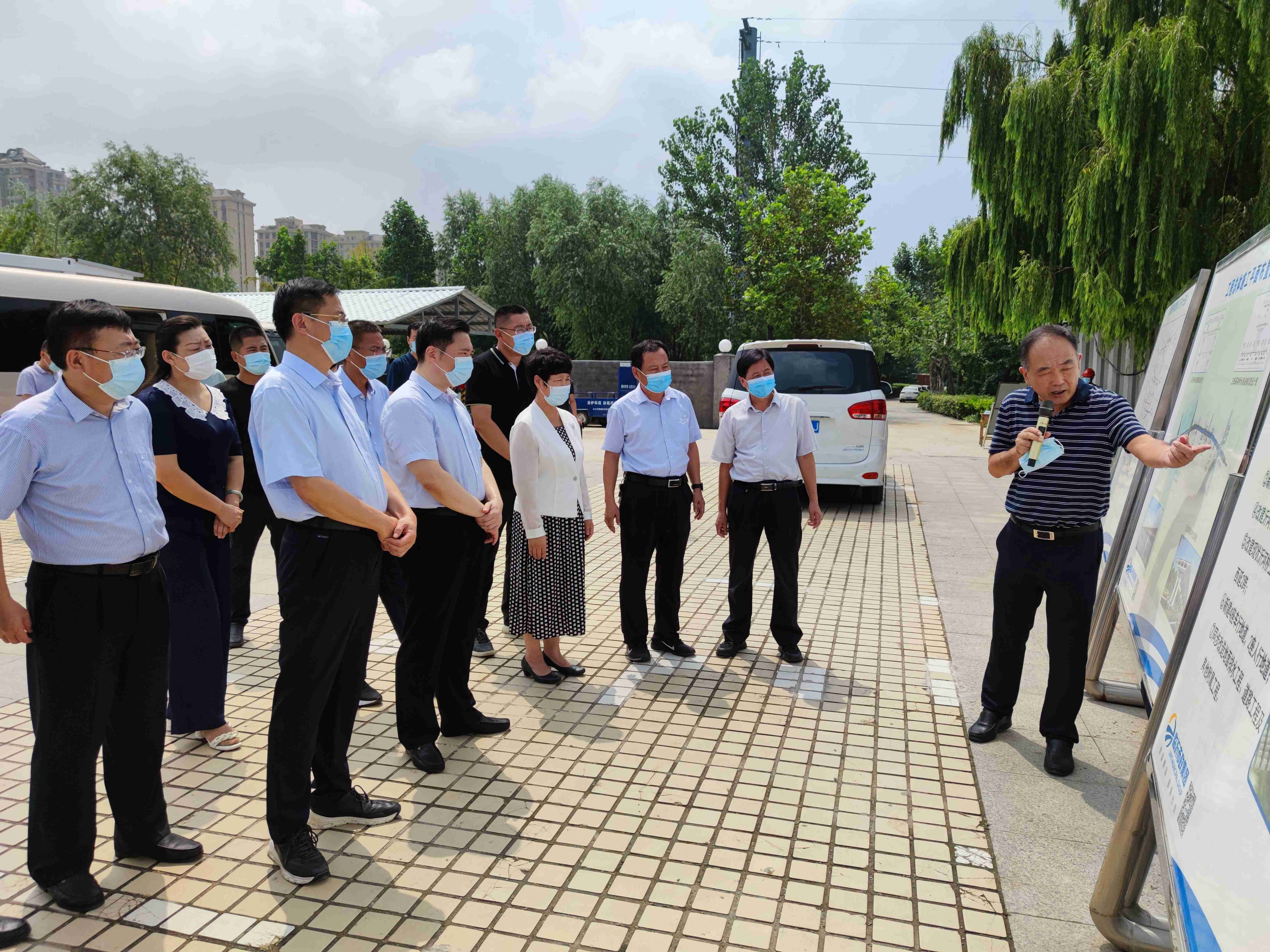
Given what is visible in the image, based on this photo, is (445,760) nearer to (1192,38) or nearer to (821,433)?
(821,433)

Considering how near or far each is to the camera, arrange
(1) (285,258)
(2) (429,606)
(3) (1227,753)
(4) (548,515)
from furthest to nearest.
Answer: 1. (1) (285,258)
2. (4) (548,515)
3. (2) (429,606)
4. (3) (1227,753)

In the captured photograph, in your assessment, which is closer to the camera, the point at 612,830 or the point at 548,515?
the point at 612,830

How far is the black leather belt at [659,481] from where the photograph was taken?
5.20m

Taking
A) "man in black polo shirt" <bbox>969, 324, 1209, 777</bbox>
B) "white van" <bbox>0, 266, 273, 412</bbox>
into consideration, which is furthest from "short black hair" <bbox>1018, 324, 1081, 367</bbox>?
"white van" <bbox>0, 266, 273, 412</bbox>

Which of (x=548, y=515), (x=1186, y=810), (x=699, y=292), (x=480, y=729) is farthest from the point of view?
(x=699, y=292)

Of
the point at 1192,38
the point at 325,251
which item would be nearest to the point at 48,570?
the point at 1192,38

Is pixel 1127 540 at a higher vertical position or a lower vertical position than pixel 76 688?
higher

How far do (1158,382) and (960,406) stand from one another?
2856cm

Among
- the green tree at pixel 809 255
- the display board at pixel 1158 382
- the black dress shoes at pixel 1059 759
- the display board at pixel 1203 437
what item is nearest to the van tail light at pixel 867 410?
the display board at pixel 1158 382

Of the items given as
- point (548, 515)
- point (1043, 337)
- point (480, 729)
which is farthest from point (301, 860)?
point (1043, 337)

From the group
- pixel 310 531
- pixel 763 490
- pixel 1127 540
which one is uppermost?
pixel 310 531

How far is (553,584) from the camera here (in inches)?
183

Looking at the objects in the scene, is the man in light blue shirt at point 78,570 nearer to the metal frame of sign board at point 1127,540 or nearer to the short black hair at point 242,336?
the short black hair at point 242,336

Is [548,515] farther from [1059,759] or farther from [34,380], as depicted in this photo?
[34,380]
